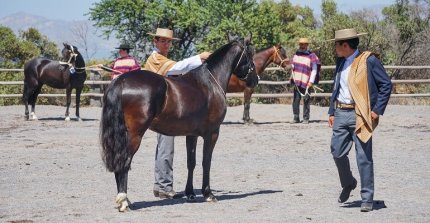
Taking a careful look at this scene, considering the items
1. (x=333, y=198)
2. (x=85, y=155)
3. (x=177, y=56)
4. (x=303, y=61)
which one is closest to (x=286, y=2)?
(x=177, y=56)

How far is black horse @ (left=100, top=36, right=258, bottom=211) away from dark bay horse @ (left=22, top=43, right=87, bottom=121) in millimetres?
11590

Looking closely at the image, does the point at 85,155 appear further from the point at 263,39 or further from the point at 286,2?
the point at 286,2

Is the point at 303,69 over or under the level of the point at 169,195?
over

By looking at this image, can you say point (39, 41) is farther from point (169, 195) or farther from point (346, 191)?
point (346, 191)

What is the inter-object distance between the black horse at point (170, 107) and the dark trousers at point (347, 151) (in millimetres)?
1462

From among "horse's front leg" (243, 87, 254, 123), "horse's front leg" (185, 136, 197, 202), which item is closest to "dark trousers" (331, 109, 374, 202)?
"horse's front leg" (185, 136, 197, 202)

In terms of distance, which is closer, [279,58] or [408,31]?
[279,58]

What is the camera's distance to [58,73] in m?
21.0

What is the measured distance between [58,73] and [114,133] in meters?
13.1

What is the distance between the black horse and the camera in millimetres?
8375

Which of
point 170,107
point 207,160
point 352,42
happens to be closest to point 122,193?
point 170,107

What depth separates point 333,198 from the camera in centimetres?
918

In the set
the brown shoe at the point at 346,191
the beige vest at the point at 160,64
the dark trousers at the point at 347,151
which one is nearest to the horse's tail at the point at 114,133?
the beige vest at the point at 160,64

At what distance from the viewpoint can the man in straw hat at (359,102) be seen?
822 cm
